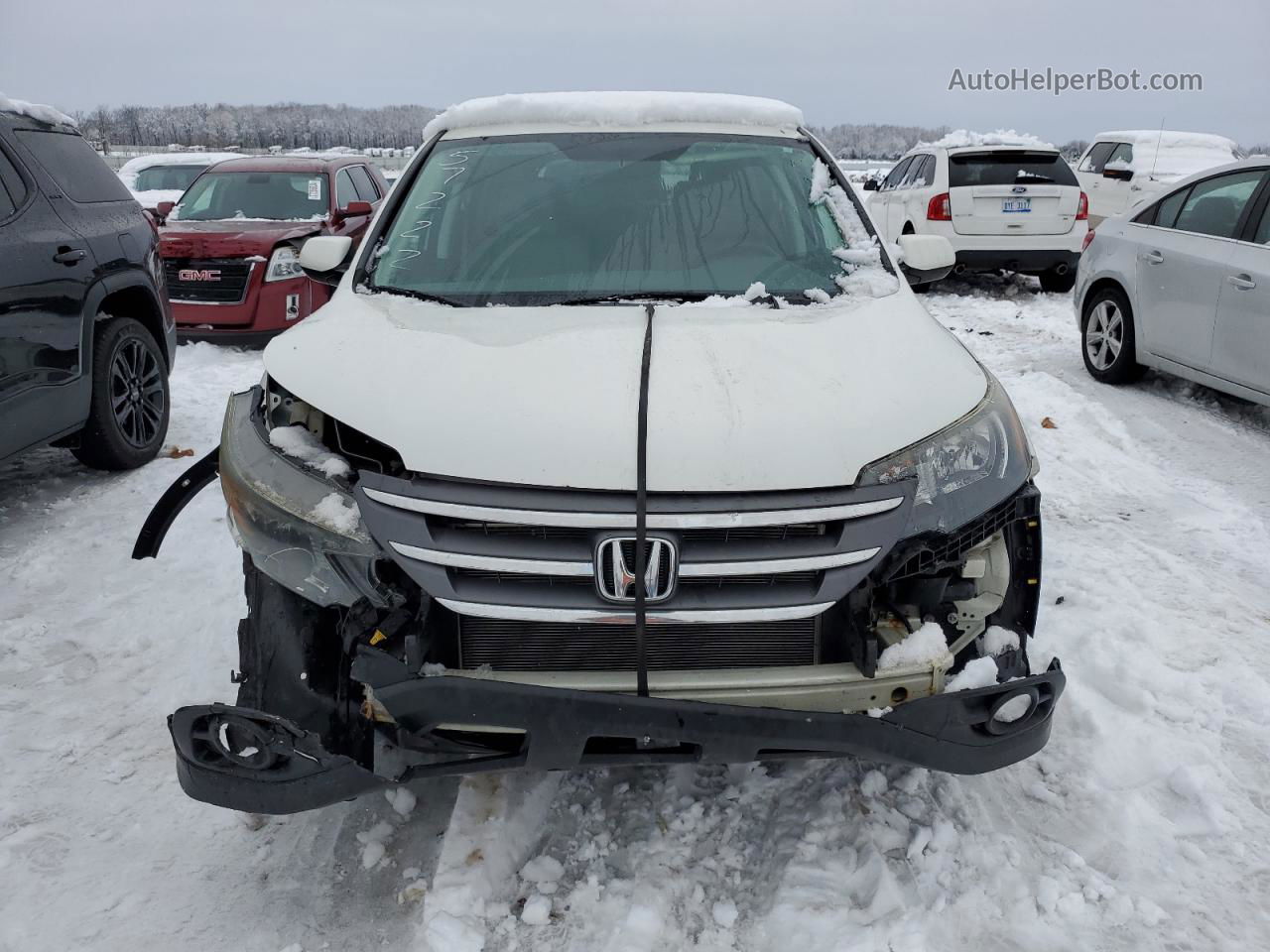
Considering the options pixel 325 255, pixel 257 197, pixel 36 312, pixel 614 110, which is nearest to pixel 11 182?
pixel 36 312

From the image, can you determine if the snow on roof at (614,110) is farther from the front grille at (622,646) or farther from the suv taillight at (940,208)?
the suv taillight at (940,208)

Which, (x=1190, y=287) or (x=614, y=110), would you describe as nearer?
(x=614, y=110)

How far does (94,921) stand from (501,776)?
1016 millimetres

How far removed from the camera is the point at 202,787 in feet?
6.93

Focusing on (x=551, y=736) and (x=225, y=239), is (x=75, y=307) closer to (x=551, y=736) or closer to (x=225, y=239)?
(x=551, y=736)

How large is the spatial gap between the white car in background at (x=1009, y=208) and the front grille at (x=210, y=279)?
670 cm

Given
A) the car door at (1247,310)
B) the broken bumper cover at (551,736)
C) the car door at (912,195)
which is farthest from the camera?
the car door at (912,195)

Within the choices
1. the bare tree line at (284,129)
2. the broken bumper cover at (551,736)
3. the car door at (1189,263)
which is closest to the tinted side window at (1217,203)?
the car door at (1189,263)

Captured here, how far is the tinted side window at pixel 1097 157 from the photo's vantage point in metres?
15.6

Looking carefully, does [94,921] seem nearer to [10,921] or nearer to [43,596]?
[10,921]

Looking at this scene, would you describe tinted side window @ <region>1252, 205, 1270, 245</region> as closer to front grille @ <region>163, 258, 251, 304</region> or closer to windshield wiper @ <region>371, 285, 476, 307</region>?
windshield wiper @ <region>371, 285, 476, 307</region>

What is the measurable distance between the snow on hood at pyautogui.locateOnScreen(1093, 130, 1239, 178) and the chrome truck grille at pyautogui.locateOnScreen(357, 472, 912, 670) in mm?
14466

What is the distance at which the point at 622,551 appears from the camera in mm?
2066

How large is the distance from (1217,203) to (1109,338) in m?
1.19
